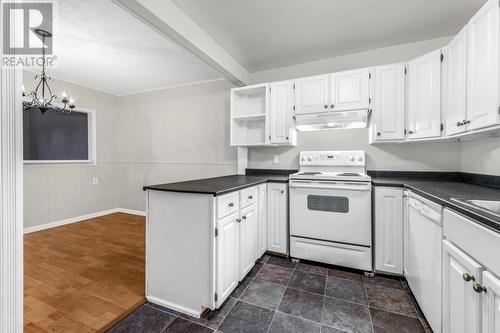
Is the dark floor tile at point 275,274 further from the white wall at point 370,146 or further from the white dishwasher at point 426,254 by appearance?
the white wall at point 370,146

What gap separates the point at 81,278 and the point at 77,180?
8.53ft

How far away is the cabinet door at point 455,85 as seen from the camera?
1.68 meters

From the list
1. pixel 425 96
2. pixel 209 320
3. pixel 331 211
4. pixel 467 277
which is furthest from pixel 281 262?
pixel 425 96

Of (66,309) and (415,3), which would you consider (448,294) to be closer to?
(415,3)

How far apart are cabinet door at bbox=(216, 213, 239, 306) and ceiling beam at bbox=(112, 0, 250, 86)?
1.70 metres

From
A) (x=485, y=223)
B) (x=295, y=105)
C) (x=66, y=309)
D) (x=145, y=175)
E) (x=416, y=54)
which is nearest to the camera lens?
(x=485, y=223)

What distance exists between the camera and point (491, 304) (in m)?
0.88

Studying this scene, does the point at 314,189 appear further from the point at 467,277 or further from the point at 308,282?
the point at 467,277

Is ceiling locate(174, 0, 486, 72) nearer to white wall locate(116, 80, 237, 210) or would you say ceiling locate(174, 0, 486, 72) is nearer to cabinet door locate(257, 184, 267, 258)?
white wall locate(116, 80, 237, 210)

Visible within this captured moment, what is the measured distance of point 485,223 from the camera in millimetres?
885

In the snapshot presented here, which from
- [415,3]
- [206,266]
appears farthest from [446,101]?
[206,266]

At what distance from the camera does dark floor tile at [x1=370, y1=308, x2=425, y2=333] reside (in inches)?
59.4

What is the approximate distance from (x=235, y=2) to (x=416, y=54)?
2.16 m

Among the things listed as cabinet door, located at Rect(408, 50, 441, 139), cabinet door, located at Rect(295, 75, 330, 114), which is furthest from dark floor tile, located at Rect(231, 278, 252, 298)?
cabinet door, located at Rect(408, 50, 441, 139)
